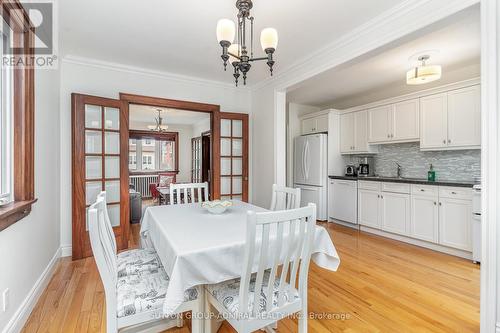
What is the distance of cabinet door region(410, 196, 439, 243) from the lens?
3.39 meters

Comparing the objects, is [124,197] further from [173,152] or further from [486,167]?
[173,152]

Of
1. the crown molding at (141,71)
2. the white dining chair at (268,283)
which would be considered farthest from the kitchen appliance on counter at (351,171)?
the white dining chair at (268,283)

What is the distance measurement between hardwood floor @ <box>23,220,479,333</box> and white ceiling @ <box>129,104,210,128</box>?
424cm

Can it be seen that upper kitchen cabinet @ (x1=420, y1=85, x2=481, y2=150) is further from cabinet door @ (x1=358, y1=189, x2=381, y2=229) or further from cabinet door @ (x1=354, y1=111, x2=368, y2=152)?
cabinet door @ (x1=358, y1=189, x2=381, y2=229)

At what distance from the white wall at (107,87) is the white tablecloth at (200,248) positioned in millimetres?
1845

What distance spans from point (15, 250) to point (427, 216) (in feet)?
14.4

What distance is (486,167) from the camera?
1.60 meters

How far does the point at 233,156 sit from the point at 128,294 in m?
3.08

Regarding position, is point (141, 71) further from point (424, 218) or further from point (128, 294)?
point (424, 218)

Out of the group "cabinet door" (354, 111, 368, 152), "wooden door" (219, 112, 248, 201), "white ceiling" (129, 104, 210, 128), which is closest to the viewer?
"wooden door" (219, 112, 248, 201)

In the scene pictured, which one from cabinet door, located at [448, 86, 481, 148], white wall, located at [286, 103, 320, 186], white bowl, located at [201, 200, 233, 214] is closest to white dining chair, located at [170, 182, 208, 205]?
white bowl, located at [201, 200, 233, 214]

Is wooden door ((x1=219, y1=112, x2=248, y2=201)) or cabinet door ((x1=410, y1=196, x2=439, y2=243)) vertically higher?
wooden door ((x1=219, y1=112, x2=248, y2=201))

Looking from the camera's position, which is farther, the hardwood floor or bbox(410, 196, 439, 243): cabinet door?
bbox(410, 196, 439, 243): cabinet door

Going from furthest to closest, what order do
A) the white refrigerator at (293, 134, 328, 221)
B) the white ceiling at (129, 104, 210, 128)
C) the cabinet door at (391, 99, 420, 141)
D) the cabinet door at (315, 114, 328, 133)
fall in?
the white ceiling at (129, 104, 210, 128) → the cabinet door at (315, 114, 328, 133) → the white refrigerator at (293, 134, 328, 221) → the cabinet door at (391, 99, 420, 141)
